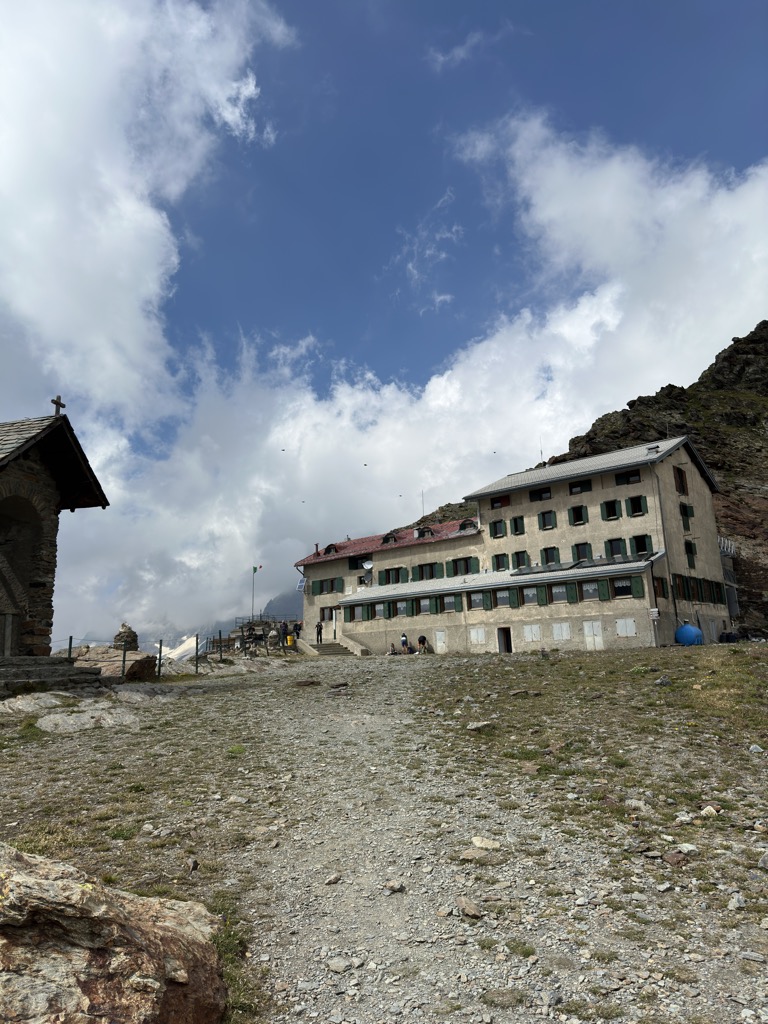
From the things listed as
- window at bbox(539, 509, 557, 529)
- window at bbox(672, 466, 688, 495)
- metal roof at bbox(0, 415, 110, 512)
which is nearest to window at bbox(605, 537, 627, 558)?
window at bbox(539, 509, 557, 529)

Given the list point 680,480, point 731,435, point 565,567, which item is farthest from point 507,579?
point 731,435

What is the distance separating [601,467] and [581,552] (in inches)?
264

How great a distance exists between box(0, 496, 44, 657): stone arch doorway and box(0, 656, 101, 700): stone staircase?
1.78 m

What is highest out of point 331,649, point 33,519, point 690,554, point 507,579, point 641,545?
point 641,545

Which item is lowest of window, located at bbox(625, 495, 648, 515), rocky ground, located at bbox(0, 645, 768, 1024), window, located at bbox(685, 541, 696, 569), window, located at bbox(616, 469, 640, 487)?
rocky ground, located at bbox(0, 645, 768, 1024)

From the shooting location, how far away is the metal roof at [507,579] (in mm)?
44031

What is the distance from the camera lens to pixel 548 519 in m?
51.0

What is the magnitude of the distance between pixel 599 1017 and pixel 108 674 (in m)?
27.5

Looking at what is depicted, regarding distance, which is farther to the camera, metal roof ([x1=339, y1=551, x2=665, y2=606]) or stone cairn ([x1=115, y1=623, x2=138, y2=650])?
stone cairn ([x1=115, y1=623, x2=138, y2=650])

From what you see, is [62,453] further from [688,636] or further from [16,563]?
[688,636]

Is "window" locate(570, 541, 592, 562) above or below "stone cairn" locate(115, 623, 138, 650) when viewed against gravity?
above

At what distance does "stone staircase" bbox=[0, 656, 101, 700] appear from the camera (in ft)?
70.1

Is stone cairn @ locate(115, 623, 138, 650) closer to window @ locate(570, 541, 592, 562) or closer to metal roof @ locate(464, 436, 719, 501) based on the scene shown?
metal roof @ locate(464, 436, 719, 501)

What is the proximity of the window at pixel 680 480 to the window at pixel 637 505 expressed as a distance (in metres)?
5.08
